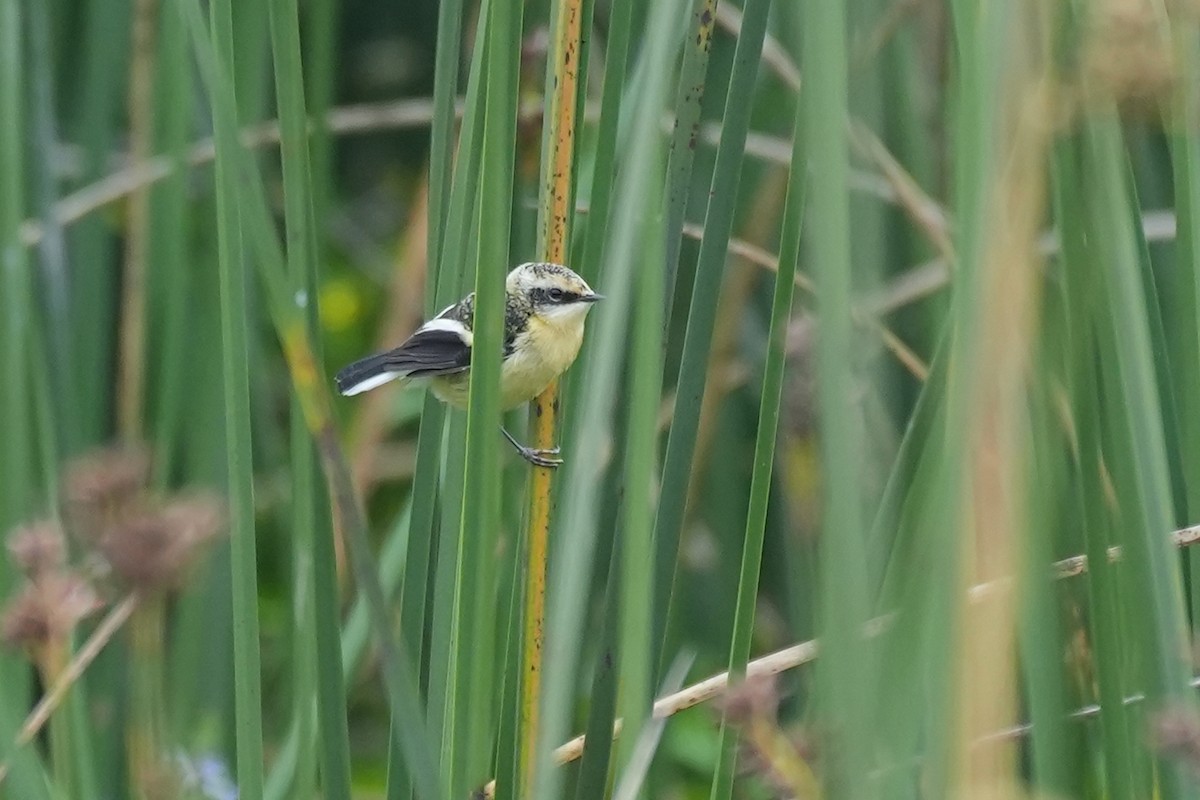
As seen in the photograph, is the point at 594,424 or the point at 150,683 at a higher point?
the point at 594,424

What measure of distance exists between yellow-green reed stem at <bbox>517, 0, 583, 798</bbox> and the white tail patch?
75 cm

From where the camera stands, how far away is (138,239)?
8.55ft

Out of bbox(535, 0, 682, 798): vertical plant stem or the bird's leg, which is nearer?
bbox(535, 0, 682, 798): vertical plant stem

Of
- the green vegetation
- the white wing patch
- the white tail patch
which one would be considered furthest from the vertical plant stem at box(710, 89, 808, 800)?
the white tail patch

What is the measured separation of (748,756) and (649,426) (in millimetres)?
247

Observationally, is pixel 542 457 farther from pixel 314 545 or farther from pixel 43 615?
pixel 43 615

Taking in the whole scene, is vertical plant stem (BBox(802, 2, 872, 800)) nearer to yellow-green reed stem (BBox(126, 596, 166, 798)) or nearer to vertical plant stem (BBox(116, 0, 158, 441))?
yellow-green reed stem (BBox(126, 596, 166, 798))

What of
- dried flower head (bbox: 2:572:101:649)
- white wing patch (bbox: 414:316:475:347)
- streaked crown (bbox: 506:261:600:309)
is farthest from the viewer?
streaked crown (bbox: 506:261:600:309)

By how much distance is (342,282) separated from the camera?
12.3 ft

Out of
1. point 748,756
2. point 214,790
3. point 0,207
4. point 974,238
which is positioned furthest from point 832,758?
point 0,207

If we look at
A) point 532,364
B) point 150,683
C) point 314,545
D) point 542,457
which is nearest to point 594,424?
point 150,683

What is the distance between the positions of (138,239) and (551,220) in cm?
137

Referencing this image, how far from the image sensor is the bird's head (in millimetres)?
2164

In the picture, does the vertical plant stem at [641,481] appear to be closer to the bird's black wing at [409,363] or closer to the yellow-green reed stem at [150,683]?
the yellow-green reed stem at [150,683]
